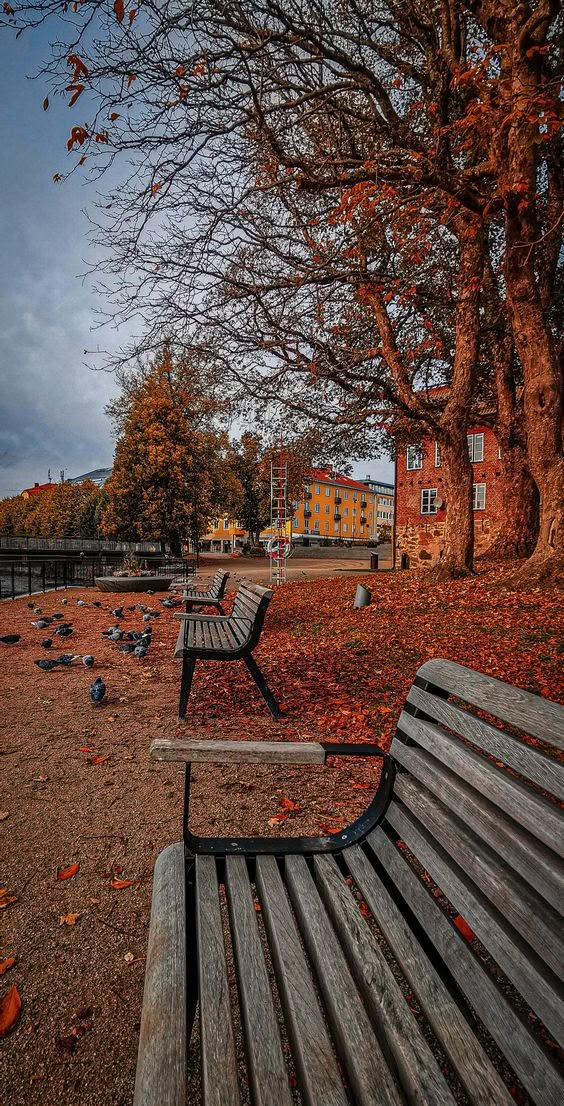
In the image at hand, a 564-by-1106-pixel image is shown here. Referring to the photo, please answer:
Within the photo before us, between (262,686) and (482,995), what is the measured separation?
9.82ft

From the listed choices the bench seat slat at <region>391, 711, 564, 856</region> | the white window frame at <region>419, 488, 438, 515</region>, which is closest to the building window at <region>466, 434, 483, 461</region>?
the white window frame at <region>419, 488, 438, 515</region>

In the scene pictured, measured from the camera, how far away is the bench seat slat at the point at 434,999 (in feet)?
3.01

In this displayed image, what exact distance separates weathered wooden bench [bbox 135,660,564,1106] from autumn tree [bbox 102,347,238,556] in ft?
88.4

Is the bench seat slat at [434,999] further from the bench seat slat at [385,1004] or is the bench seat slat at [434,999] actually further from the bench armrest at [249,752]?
the bench armrest at [249,752]

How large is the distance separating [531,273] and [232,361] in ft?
18.6

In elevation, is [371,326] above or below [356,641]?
above

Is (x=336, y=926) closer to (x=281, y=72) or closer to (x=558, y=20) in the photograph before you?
(x=281, y=72)

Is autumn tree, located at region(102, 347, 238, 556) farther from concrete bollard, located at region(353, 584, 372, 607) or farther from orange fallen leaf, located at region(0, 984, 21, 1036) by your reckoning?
orange fallen leaf, located at region(0, 984, 21, 1036)

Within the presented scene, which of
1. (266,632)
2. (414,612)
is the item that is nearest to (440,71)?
(414,612)

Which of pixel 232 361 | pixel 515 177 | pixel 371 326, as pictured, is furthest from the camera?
pixel 371 326

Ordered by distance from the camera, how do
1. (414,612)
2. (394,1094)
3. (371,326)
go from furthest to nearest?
1. (371,326)
2. (414,612)
3. (394,1094)

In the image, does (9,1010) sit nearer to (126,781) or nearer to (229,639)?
(126,781)

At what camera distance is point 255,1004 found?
110cm

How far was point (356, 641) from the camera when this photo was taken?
6.48m
